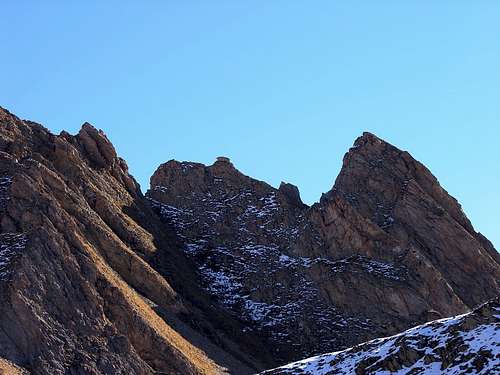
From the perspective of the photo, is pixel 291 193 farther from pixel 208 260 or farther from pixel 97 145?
pixel 97 145

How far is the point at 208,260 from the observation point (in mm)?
137750

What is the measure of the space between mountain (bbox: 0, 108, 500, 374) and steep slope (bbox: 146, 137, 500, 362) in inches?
7.9

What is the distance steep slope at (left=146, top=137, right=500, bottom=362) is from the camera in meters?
121

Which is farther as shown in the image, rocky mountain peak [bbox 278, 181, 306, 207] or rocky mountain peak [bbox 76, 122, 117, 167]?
rocky mountain peak [bbox 278, 181, 306, 207]

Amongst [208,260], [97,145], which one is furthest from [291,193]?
[97,145]

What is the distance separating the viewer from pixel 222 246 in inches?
5477

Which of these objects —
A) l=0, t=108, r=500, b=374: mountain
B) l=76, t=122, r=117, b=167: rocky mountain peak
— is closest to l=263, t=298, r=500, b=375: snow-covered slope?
l=0, t=108, r=500, b=374: mountain

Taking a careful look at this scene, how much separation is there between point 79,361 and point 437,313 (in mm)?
46392

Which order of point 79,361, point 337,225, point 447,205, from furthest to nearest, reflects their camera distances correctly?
point 447,205, point 337,225, point 79,361

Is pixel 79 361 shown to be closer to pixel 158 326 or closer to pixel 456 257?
pixel 158 326

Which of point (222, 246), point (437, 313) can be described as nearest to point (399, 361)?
point (437, 313)

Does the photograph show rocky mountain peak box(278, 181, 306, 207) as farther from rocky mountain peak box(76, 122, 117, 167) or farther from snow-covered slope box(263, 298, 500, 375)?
snow-covered slope box(263, 298, 500, 375)

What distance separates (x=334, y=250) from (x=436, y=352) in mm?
59448

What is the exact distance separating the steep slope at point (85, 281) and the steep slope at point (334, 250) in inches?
257
